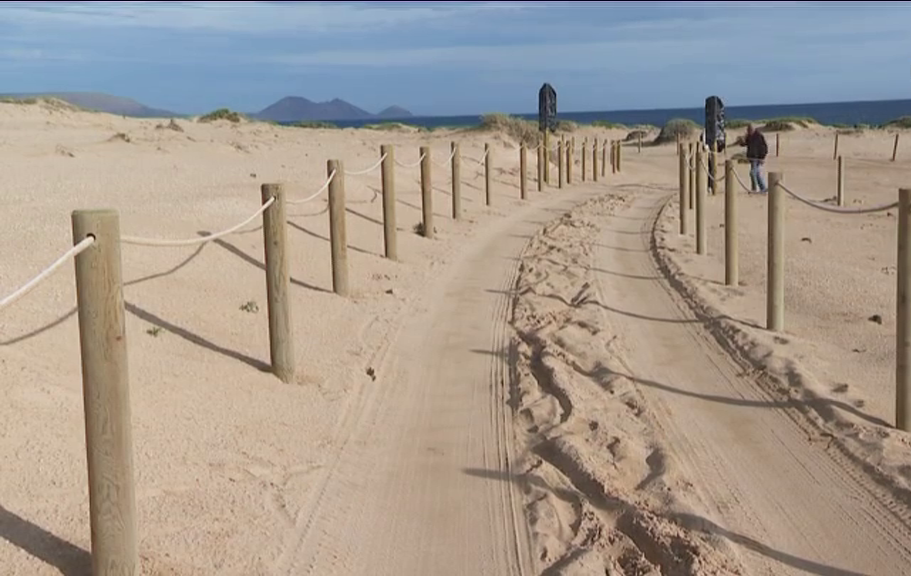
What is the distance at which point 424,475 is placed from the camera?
225 inches

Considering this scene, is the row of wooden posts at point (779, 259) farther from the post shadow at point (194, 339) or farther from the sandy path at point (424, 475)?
the post shadow at point (194, 339)

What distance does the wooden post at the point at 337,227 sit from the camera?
10.2 m

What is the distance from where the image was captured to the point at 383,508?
5.27 m

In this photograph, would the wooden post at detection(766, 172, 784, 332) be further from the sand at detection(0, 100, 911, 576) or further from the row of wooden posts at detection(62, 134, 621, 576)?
the row of wooden posts at detection(62, 134, 621, 576)

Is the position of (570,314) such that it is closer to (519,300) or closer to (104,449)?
(519,300)

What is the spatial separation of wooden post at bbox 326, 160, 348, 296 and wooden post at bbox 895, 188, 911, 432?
5371 mm

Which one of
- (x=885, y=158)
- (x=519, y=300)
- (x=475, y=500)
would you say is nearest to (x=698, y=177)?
(x=519, y=300)

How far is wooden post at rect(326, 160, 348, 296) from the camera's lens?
10.2 m

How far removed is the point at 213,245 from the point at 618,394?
4571 millimetres

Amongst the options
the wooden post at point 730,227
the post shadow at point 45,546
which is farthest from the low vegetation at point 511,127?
the post shadow at point 45,546

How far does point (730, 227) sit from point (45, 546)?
8.38m

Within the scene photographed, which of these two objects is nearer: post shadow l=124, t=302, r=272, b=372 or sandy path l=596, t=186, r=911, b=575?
sandy path l=596, t=186, r=911, b=575

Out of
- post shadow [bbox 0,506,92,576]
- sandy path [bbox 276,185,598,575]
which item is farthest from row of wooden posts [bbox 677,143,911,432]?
post shadow [bbox 0,506,92,576]

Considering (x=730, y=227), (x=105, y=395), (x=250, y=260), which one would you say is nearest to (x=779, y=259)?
(x=730, y=227)
